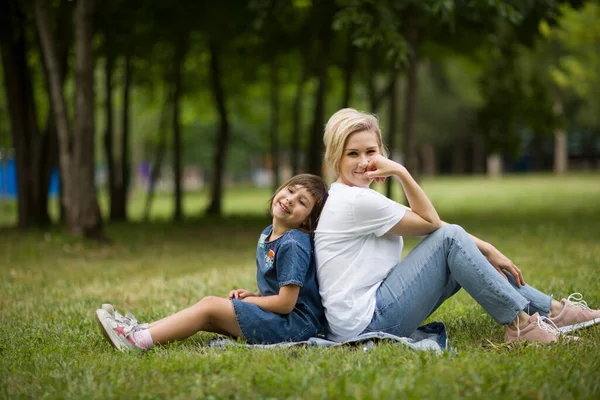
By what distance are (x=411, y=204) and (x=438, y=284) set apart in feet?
1.85

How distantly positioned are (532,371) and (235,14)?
1307 cm

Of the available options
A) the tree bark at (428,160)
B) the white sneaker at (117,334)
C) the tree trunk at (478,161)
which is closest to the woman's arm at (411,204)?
the white sneaker at (117,334)

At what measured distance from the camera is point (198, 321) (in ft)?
16.6

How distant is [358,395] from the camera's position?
3.67 meters

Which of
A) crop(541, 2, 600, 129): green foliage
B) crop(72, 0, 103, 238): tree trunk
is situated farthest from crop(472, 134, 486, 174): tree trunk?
crop(72, 0, 103, 238): tree trunk

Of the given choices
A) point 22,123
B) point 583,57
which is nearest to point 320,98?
point 22,123

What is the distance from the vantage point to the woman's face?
5074 mm

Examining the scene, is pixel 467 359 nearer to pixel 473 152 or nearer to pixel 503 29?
pixel 503 29

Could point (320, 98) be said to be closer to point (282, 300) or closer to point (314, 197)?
point (314, 197)

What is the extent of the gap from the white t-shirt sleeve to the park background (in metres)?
0.78

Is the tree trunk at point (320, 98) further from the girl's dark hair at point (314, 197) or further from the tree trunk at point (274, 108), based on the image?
the girl's dark hair at point (314, 197)

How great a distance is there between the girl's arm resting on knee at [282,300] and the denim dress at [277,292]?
4 cm

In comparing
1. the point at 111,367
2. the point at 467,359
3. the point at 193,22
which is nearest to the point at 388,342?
the point at 467,359

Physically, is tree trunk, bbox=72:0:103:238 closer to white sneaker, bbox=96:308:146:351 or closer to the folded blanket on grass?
white sneaker, bbox=96:308:146:351
